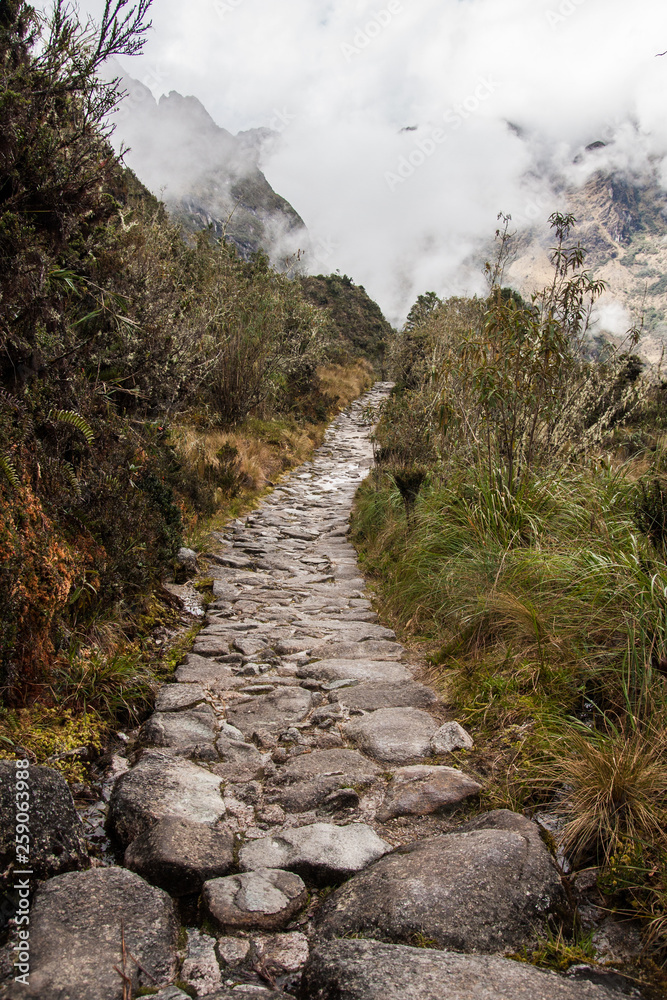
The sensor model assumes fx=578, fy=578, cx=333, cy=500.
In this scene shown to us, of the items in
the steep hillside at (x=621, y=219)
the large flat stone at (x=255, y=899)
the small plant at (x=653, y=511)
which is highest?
the steep hillside at (x=621, y=219)

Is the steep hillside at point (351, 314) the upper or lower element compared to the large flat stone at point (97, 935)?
upper

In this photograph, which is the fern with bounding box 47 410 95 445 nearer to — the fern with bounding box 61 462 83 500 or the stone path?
the fern with bounding box 61 462 83 500

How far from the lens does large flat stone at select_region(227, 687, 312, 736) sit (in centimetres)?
313

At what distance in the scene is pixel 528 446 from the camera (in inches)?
201

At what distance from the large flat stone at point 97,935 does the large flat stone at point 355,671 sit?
6.76 ft

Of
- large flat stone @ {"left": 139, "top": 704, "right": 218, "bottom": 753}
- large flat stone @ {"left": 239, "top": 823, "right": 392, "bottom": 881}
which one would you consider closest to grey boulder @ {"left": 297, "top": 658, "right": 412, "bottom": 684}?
large flat stone @ {"left": 139, "top": 704, "right": 218, "bottom": 753}

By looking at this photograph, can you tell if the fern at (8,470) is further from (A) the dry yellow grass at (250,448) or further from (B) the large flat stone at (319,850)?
(A) the dry yellow grass at (250,448)

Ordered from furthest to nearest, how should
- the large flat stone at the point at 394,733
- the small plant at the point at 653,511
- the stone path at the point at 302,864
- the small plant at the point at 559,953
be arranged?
the small plant at the point at 653,511 < the large flat stone at the point at 394,733 < the small plant at the point at 559,953 < the stone path at the point at 302,864

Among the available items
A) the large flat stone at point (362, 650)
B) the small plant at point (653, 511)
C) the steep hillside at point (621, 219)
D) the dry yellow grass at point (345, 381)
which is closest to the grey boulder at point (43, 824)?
the large flat stone at point (362, 650)

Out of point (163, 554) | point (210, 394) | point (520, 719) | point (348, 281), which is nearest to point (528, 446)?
point (520, 719)

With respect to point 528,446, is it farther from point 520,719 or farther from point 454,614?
point 520,719

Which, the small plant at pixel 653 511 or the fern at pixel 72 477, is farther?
the small plant at pixel 653 511

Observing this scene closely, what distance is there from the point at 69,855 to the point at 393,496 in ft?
19.0

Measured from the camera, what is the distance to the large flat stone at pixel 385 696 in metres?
3.33
